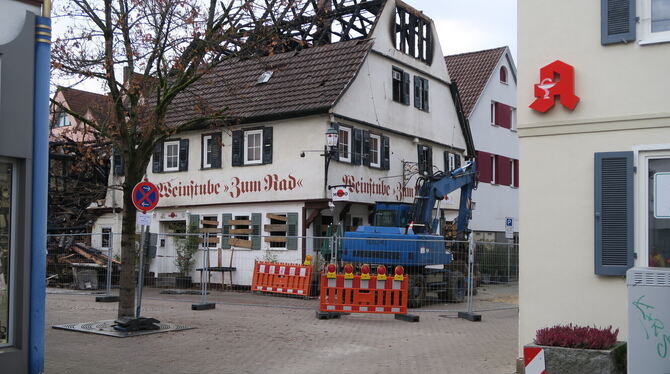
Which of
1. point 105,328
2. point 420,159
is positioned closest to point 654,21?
point 105,328

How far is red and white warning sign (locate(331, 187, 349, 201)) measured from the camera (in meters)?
22.9

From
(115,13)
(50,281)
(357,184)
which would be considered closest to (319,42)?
(357,184)

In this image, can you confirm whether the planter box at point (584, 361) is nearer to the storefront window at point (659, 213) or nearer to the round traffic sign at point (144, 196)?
the storefront window at point (659, 213)

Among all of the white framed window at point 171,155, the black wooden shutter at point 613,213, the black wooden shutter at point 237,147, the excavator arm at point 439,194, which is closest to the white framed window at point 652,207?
the black wooden shutter at point 613,213

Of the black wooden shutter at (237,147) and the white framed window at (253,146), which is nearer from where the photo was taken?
the white framed window at (253,146)

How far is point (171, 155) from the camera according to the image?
28203 mm

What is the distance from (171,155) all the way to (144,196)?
14522 mm

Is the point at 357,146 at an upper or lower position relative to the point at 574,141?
upper

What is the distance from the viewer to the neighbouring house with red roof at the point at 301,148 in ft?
79.5

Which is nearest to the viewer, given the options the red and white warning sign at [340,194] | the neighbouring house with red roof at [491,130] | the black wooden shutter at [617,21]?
the black wooden shutter at [617,21]

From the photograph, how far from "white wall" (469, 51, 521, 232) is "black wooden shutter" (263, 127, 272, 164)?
1216 centimetres

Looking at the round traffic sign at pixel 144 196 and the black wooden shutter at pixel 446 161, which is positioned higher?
the black wooden shutter at pixel 446 161

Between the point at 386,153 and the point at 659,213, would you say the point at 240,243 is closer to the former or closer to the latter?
the point at 386,153

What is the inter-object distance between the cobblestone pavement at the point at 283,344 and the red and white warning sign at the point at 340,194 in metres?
4.12
